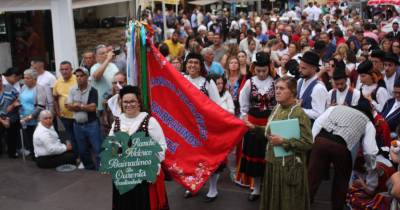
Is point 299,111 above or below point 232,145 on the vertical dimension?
above

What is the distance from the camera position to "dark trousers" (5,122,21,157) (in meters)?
9.01

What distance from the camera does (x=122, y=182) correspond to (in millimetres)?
4699

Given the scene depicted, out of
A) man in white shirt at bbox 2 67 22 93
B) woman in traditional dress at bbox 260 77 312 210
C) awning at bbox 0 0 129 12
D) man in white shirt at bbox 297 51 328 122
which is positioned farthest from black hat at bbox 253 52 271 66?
awning at bbox 0 0 129 12

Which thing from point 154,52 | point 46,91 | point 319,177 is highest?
point 154,52

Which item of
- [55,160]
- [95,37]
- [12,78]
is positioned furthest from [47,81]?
[95,37]

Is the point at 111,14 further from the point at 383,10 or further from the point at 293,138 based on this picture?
the point at 383,10

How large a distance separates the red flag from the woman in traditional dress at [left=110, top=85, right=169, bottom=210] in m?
0.86

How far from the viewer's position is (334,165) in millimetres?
5379

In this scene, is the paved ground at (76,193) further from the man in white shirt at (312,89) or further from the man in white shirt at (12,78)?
the man in white shirt at (12,78)

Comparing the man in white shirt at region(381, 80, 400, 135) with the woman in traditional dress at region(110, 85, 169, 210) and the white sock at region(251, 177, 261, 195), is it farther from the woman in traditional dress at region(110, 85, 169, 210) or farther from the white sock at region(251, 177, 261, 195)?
the woman in traditional dress at region(110, 85, 169, 210)

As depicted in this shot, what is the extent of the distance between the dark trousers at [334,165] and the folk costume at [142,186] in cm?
170

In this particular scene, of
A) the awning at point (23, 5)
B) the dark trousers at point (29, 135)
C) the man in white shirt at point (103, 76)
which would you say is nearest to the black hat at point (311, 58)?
the man in white shirt at point (103, 76)

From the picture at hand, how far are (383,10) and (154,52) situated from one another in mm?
21013

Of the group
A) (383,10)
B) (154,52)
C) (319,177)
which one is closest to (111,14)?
(154,52)
